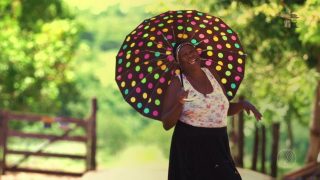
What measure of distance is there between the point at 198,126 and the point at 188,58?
46 cm

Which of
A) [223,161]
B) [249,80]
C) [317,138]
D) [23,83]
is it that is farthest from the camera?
[23,83]

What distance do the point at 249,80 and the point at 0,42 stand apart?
17.0 ft

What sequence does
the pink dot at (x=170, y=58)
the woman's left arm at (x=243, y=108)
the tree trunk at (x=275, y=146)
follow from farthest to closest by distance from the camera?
the tree trunk at (x=275, y=146) → the pink dot at (x=170, y=58) → the woman's left arm at (x=243, y=108)

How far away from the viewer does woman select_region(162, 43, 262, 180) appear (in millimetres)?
4621

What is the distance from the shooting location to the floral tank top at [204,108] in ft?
15.1

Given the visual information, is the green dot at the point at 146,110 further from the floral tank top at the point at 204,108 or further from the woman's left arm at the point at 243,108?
the woman's left arm at the point at 243,108

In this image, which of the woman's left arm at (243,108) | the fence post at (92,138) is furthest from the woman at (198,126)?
the fence post at (92,138)

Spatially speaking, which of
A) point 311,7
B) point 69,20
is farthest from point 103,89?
point 311,7

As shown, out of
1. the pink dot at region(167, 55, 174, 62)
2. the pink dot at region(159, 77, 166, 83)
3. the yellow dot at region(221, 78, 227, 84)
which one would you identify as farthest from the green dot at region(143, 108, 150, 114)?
the yellow dot at region(221, 78, 227, 84)

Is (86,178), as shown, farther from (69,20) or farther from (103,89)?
(103,89)

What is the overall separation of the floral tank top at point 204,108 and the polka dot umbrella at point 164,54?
0.47 m

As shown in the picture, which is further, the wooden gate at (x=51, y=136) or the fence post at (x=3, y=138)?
the fence post at (x=3, y=138)

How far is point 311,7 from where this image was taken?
8.48 meters

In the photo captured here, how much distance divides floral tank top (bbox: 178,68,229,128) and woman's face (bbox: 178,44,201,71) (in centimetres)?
8
